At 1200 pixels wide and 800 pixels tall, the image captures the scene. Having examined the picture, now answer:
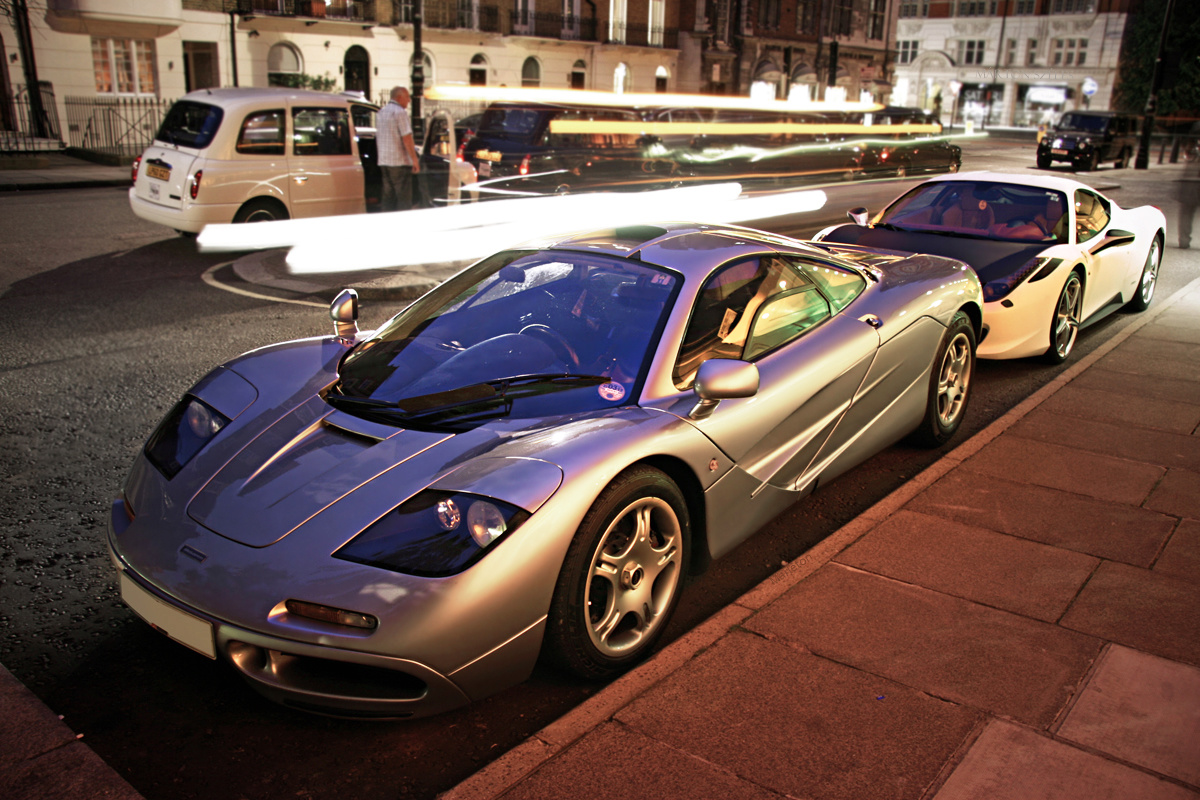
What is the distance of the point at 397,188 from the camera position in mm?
11508

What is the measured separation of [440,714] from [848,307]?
2627mm

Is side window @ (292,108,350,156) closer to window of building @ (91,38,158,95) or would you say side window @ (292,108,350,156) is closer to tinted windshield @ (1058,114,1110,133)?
window of building @ (91,38,158,95)

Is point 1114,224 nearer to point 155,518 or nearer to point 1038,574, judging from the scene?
point 1038,574

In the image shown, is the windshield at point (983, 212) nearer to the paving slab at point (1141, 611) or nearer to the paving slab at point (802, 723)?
the paving slab at point (1141, 611)

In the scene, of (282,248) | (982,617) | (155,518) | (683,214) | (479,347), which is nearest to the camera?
(155,518)

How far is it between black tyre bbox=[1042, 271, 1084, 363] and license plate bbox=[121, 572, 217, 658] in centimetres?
611

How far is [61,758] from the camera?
2609 mm

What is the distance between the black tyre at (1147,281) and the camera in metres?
8.80

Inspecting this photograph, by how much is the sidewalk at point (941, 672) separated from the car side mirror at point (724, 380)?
31.9 inches

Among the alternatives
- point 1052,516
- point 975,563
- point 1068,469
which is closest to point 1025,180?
point 1068,469

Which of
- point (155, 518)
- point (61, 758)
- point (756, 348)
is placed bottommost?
point (61, 758)

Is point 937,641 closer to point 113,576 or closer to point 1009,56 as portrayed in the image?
point 113,576

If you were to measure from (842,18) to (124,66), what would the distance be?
46.6 metres

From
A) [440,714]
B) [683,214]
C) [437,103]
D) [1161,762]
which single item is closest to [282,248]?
[683,214]
